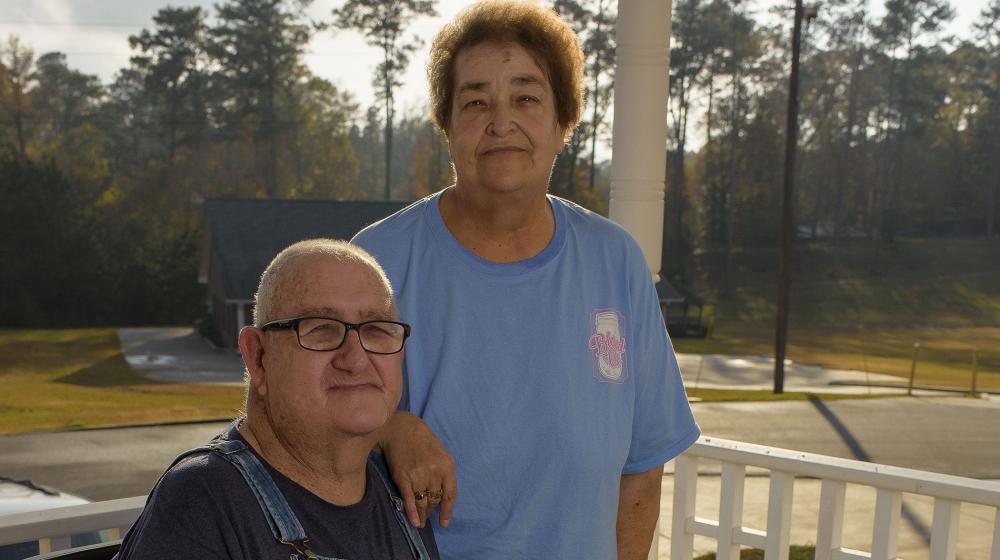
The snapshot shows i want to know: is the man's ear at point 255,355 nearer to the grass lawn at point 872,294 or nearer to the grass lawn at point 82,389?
the grass lawn at point 82,389

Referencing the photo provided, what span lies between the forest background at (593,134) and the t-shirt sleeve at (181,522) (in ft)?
83.6

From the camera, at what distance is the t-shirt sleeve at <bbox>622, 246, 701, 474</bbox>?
1.52 m

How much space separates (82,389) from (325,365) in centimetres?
1702

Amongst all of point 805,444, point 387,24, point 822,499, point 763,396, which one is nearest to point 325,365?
Answer: point 822,499

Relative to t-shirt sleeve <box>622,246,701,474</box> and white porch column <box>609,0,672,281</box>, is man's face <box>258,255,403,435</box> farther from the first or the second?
white porch column <box>609,0,672,281</box>

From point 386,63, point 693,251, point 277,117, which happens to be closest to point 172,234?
point 277,117

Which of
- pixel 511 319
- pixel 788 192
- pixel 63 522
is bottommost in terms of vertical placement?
pixel 63 522

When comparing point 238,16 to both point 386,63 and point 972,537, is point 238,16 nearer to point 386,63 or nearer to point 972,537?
point 386,63

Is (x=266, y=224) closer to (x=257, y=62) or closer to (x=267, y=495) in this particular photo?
(x=257, y=62)

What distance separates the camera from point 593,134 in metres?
34.1

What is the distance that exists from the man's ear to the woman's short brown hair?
1.53ft

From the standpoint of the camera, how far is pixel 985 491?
6.59 ft

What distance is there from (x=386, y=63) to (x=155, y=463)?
2474 cm

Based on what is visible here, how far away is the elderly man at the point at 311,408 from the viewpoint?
3.80 feet
